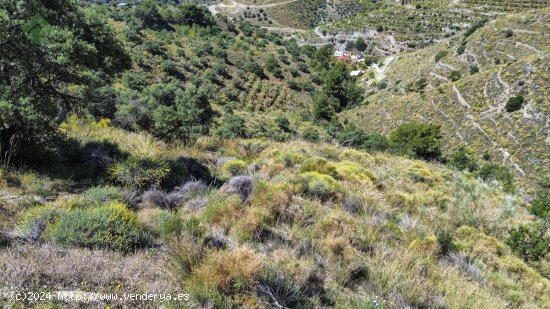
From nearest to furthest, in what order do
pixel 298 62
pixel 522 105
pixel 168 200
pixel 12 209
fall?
pixel 12 209 < pixel 168 200 < pixel 522 105 < pixel 298 62

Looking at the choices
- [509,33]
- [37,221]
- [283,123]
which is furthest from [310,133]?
[509,33]

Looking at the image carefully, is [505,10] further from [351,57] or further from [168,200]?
[168,200]

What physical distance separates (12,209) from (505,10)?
351 ft

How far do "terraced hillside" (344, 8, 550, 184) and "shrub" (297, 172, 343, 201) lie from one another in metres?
30.9

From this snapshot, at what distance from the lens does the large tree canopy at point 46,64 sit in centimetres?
605

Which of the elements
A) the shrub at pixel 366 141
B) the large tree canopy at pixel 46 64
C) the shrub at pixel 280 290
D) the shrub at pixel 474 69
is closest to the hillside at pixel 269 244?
the shrub at pixel 280 290

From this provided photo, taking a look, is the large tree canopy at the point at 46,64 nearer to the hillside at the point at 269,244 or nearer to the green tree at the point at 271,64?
the hillside at the point at 269,244

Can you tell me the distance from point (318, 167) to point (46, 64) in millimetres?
6378

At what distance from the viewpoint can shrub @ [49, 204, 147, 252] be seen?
386cm

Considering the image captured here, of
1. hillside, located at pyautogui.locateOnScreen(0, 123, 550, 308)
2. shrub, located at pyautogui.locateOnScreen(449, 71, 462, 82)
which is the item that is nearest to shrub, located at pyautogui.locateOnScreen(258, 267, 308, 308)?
hillside, located at pyautogui.locateOnScreen(0, 123, 550, 308)

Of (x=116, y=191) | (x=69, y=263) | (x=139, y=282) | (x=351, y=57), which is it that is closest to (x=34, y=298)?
(x=69, y=263)

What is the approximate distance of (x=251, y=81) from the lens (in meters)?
56.6

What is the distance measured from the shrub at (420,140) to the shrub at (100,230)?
33345 mm

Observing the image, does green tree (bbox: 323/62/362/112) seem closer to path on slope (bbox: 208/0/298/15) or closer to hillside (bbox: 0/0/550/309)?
hillside (bbox: 0/0/550/309)
